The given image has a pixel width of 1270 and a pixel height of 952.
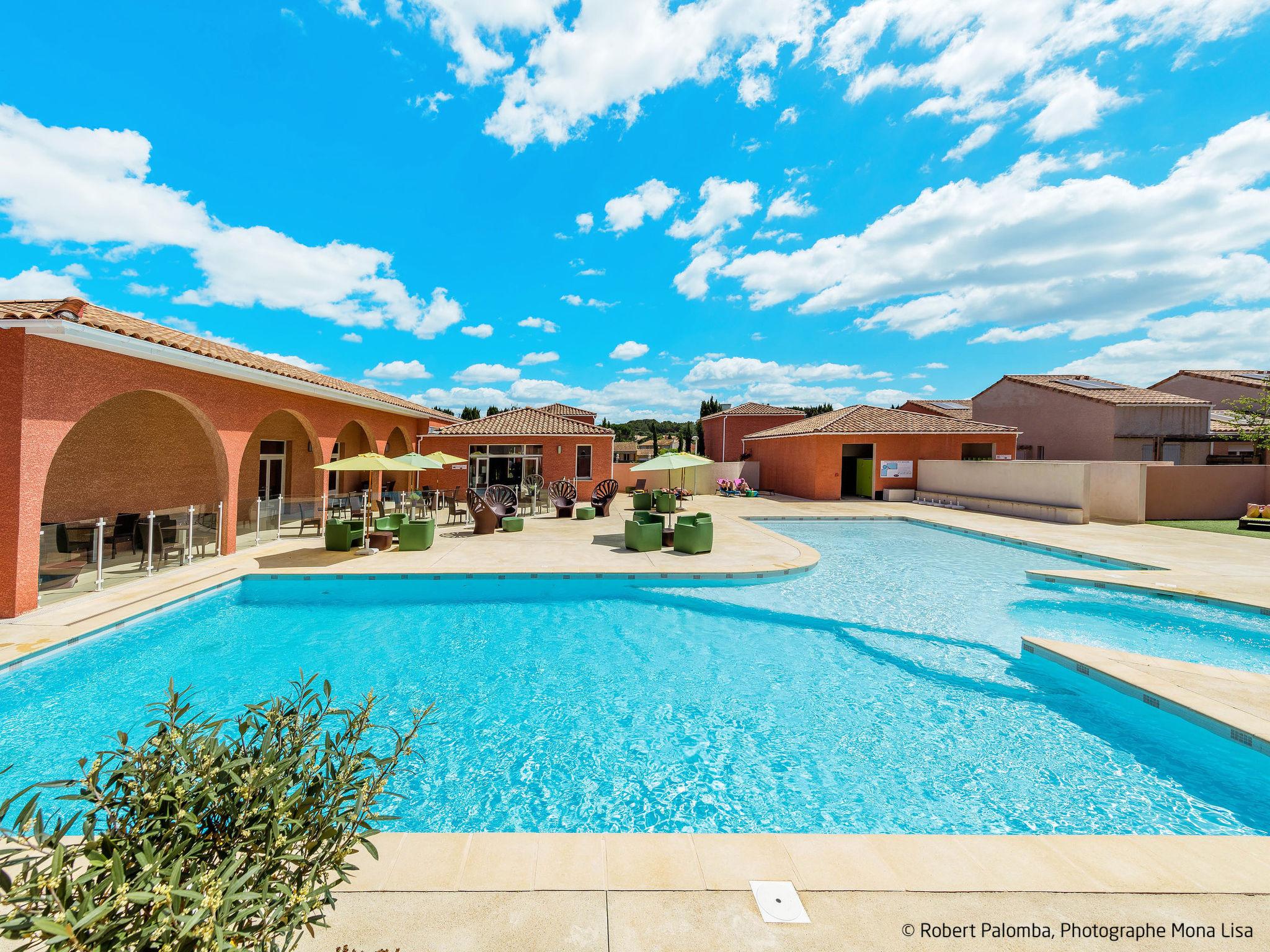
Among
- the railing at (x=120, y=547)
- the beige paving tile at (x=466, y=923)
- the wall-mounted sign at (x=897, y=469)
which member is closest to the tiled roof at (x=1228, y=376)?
the wall-mounted sign at (x=897, y=469)

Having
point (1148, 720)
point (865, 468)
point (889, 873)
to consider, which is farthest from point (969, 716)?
point (865, 468)

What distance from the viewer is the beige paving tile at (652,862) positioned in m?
2.68

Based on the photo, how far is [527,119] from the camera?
1370cm

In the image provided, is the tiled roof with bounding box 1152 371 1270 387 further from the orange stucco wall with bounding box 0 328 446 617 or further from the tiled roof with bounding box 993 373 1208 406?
the orange stucco wall with bounding box 0 328 446 617

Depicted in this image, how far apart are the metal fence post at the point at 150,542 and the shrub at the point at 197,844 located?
10.0m

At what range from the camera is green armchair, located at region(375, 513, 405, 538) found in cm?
1223

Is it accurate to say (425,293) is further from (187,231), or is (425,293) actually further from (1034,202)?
(1034,202)

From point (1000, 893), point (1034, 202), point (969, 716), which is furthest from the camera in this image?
point (1034, 202)

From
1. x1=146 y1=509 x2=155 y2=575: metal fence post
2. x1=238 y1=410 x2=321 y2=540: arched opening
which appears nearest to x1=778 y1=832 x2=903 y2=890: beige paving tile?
x1=146 y1=509 x2=155 y2=575: metal fence post

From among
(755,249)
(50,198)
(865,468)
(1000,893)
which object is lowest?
(1000,893)

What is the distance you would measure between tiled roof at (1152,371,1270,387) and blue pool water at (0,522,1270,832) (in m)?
35.5

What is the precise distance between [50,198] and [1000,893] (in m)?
20.0

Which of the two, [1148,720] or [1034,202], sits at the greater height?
[1034,202]

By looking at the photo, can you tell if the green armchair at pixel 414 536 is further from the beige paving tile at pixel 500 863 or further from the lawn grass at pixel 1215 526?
the lawn grass at pixel 1215 526
